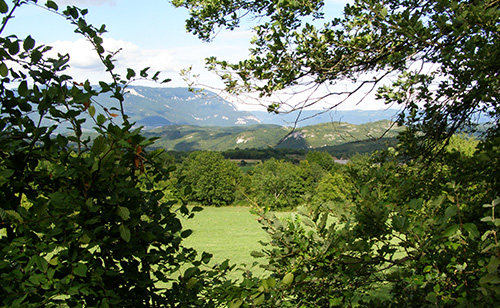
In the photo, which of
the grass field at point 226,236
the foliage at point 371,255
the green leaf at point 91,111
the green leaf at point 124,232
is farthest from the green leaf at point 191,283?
the grass field at point 226,236

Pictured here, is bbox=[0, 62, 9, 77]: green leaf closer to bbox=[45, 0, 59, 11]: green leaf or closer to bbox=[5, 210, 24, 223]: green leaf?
bbox=[45, 0, 59, 11]: green leaf

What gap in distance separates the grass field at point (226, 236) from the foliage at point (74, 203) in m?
22.0

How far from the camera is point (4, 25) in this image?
176 cm

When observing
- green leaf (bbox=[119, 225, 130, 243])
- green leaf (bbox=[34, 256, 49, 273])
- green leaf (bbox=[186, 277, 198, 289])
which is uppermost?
green leaf (bbox=[119, 225, 130, 243])

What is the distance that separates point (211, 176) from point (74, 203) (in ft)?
235

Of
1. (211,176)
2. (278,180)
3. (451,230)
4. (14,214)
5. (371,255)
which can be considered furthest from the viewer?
(211,176)

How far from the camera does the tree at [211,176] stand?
71125 mm

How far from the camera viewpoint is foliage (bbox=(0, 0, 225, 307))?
162 centimetres

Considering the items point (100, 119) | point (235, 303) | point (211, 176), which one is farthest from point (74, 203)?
point (211, 176)

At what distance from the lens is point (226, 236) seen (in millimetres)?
39781

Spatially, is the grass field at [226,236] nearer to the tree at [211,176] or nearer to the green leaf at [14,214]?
the tree at [211,176]

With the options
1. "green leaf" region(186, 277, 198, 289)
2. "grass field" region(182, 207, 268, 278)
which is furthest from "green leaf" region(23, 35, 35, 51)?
"grass field" region(182, 207, 268, 278)

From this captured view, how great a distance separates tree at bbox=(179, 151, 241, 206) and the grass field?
576 inches

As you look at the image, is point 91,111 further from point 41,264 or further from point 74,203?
point 41,264
